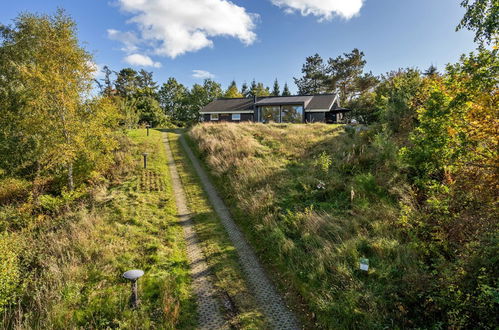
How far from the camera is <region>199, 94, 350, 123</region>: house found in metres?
35.0

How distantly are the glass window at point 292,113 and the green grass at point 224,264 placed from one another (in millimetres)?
23408

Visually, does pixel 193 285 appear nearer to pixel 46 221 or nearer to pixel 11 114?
pixel 46 221

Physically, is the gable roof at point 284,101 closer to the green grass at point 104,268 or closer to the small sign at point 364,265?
the green grass at point 104,268

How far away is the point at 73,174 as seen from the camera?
639 inches

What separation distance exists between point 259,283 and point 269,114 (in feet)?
103

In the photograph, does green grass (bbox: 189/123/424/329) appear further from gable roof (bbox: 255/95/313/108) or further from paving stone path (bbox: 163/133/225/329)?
gable roof (bbox: 255/95/313/108)

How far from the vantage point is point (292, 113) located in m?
35.8

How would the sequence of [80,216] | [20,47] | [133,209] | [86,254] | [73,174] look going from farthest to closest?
[20,47]
[73,174]
[133,209]
[80,216]
[86,254]

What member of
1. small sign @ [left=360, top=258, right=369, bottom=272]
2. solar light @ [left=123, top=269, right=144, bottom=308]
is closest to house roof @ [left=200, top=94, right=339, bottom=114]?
small sign @ [left=360, top=258, right=369, bottom=272]

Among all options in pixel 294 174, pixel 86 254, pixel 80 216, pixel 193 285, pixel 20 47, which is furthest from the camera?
pixel 20 47

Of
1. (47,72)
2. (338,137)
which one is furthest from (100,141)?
(338,137)

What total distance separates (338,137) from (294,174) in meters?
8.02

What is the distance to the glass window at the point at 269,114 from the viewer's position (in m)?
36.6

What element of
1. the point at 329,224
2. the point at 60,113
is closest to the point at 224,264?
the point at 329,224
